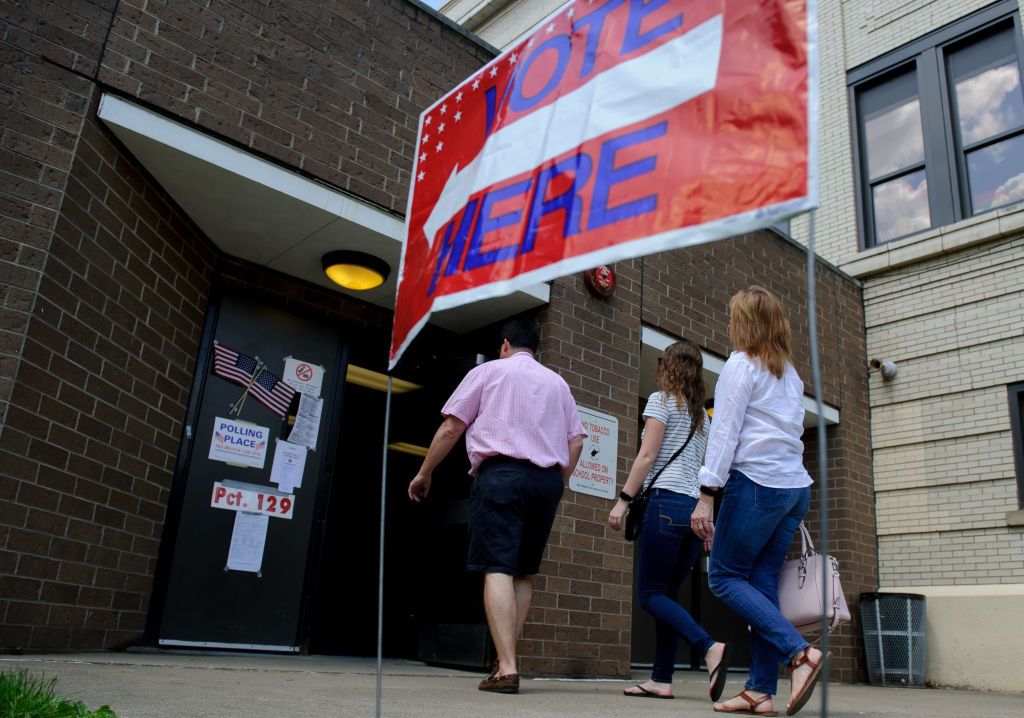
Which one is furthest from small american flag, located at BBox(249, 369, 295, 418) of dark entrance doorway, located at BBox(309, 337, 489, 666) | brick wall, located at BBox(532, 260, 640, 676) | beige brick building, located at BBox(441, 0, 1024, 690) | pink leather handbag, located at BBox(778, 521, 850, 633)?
beige brick building, located at BBox(441, 0, 1024, 690)

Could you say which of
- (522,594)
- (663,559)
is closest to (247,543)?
(522,594)

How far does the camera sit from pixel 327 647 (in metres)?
6.39

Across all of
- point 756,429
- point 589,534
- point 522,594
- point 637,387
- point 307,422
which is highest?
point 637,387

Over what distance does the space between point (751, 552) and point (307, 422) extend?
143 inches

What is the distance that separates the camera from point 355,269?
5836mm

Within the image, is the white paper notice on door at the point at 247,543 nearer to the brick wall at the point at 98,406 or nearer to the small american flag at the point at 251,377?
the brick wall at the point at 98,406

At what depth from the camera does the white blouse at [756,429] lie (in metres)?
3.28

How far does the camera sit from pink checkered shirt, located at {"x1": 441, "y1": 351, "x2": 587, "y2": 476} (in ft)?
12.5

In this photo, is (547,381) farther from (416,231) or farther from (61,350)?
(61,350)

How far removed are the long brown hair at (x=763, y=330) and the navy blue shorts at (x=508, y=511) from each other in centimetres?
111

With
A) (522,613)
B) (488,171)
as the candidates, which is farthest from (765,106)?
(522,613)

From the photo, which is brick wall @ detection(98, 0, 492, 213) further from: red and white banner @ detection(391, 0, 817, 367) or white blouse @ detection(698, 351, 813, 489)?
white blouse @ detection(698, 351, 813, 489)

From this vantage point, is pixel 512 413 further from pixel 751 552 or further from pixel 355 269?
pixel 355 269

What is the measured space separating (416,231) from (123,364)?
2629mm
